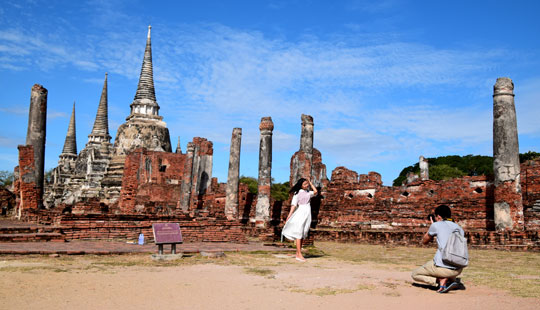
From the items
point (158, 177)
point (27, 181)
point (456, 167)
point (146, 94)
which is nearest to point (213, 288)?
point (27, 181)

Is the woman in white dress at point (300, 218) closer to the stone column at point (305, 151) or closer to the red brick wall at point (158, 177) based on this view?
the stone column at point (305, 151)

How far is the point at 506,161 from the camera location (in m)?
12.8

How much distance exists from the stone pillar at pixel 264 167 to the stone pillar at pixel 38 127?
788cm

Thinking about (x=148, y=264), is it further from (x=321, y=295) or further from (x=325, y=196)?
(x=325, y=196)

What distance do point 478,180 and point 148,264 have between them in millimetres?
12333

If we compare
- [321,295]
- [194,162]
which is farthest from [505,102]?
[194,162]

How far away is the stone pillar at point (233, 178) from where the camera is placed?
20.0m

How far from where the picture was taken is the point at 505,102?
12906mm

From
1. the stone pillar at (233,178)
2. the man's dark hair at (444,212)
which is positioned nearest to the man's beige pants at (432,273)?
the man's dark hair at (444,212)

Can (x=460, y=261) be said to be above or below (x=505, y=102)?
below

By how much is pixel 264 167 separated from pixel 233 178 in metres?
2.64

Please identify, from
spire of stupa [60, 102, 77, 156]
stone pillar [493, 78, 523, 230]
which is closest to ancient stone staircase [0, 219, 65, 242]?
stone pillar [493, 78, 523, 230]

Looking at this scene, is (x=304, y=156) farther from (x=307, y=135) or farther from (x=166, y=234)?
(x=166, y=234)

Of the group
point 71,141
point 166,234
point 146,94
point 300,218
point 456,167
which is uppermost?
point 146,94
